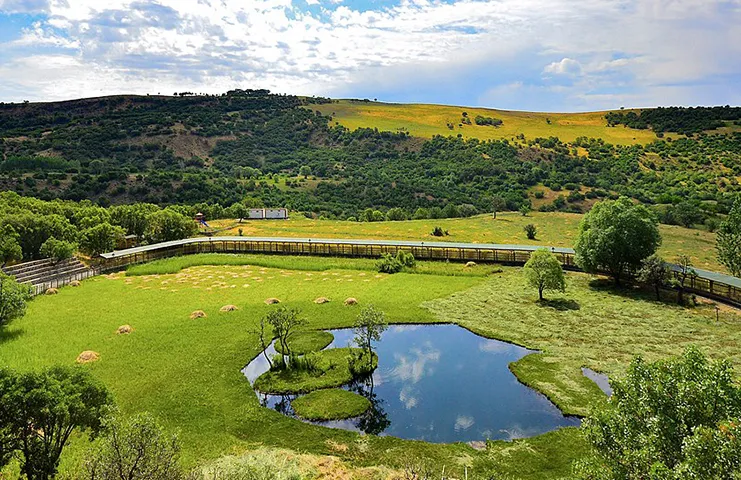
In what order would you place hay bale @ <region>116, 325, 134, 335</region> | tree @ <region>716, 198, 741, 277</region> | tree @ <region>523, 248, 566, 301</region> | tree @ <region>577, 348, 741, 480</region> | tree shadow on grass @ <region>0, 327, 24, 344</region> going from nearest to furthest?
tree @ <region>577, 348, 741, 480</region> → tree shadow on grass @ <region>0, 327, 24, 344</region> → hay bale @ <region>116, 325, 134, 335</region> → tree @ <region>523, 248, 566, 301</region> → tree @ <region>716, 198, 741, 277</region>

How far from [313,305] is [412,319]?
954cm

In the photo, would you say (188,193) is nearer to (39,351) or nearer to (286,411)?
(39,351)

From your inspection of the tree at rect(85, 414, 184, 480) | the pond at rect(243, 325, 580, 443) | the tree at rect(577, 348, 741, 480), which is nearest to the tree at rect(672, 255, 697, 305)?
the pond at rect(243, 325, 580, 443)

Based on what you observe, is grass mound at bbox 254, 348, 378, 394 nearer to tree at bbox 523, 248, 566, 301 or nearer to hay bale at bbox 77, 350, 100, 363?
hay bale at bbox 77, 350, 100, 363

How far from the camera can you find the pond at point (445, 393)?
23644mm

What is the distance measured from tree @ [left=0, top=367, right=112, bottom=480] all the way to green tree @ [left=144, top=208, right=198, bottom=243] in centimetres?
5777

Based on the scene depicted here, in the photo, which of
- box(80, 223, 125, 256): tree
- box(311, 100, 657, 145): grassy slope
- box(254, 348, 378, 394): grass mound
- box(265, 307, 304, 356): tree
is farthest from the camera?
box(311, 100, 657, 145): grassy slope

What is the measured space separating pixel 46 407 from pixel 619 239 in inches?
1834

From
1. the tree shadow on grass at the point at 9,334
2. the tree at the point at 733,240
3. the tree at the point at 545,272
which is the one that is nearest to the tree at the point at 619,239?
the tree at the point at 733,240

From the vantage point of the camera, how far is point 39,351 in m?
31.5

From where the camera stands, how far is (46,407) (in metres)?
15.6

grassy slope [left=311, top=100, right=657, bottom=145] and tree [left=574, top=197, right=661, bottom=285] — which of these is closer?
tree [left=574, top=197, right=661, bottom=285]

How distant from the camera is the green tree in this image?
7138 cm

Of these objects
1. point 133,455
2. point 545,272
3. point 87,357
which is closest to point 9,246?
point 87,357
